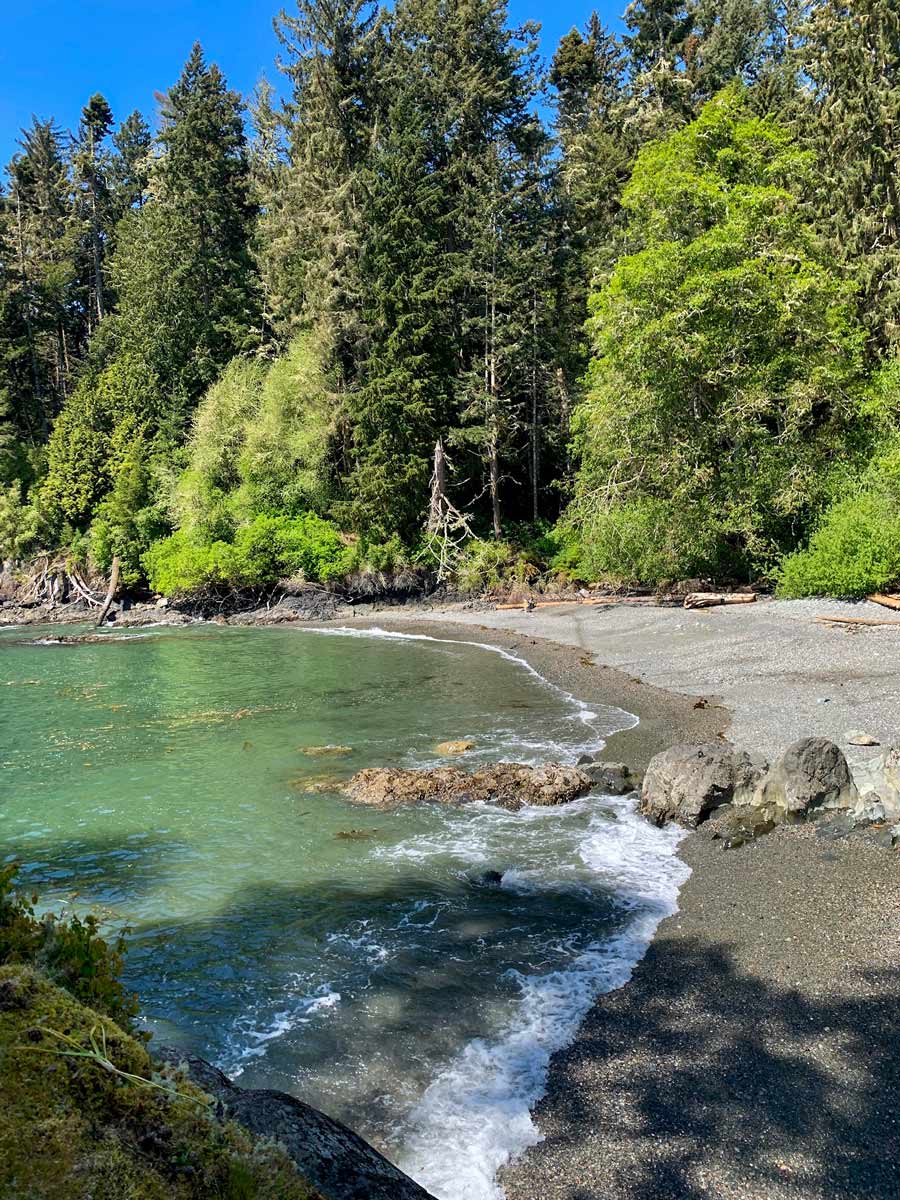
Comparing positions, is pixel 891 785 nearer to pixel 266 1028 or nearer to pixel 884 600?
pixel 266 1028

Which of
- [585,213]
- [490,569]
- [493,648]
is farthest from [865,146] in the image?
[493,648]

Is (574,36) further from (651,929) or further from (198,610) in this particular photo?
(651,929)

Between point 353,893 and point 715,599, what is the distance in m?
19.0

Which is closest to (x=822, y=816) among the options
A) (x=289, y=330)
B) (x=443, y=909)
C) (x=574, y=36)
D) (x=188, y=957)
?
(x=443, y=909)

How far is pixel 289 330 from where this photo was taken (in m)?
41.5

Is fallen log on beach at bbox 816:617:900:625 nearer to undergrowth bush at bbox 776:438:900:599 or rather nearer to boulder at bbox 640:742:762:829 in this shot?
undergrowth bush at bbox 776:438:900:599

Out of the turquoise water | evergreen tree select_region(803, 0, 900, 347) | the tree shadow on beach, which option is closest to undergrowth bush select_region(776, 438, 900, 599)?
evergreen tree select_region(803, 0, 900, 347)

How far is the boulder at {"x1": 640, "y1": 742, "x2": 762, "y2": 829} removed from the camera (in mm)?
9914

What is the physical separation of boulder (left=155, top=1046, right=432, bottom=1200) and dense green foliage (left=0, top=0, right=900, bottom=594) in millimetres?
21093

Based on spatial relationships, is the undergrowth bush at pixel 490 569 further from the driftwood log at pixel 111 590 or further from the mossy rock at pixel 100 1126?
the mossy rock at pixel 100 1126

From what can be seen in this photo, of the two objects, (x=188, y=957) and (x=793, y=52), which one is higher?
(x=793, y=52)

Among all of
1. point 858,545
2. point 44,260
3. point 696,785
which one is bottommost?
point 696,785

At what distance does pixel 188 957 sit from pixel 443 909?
2.48m

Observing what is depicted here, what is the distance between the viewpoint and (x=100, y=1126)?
183cm
